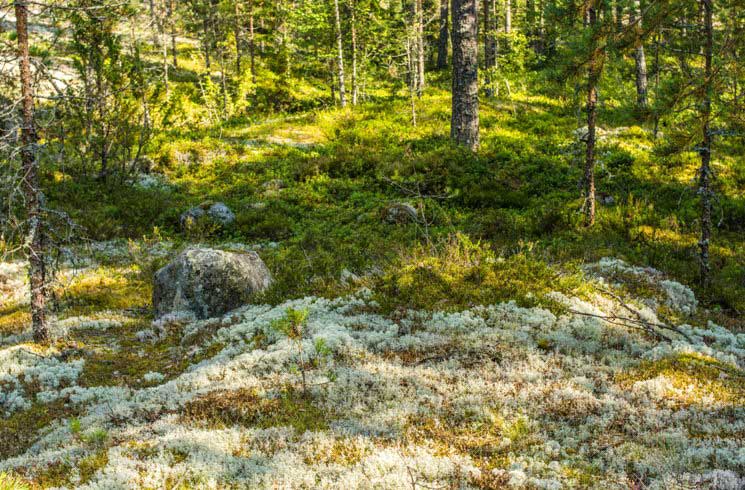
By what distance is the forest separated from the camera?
17.0 feet

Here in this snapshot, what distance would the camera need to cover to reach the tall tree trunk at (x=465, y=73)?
16328 millimetres

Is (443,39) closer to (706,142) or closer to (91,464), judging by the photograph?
(706,142)

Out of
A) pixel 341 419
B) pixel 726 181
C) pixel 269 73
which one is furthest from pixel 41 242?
pixel 269 73

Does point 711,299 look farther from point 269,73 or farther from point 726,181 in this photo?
point 269,73

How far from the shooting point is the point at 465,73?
54.1 ft

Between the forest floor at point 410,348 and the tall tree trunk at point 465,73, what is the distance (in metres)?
1.31

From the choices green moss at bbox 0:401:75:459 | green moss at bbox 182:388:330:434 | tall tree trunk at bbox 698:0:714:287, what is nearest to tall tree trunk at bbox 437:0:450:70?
tall tree trunk at bbox 698:0:714:287

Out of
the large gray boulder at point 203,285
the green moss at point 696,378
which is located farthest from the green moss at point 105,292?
the green moss at point 696,378

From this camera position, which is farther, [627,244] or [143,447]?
[627,244]

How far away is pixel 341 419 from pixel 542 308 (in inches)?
156

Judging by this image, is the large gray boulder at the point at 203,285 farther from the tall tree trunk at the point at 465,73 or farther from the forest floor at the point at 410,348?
the tall tree trunk at the point at 465,73

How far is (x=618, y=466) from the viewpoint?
4.68 meters

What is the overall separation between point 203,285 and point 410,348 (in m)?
4.58

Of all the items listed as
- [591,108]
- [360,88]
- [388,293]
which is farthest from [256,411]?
[360,88]
